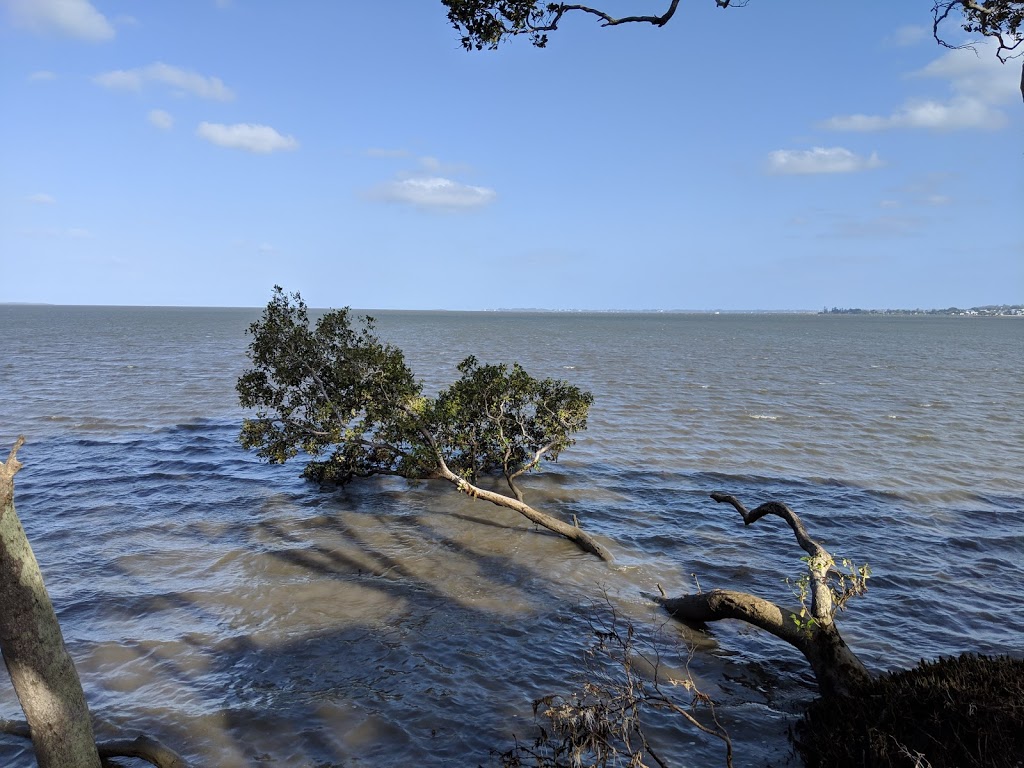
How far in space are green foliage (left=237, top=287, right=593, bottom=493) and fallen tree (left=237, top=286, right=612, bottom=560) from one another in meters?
0.03

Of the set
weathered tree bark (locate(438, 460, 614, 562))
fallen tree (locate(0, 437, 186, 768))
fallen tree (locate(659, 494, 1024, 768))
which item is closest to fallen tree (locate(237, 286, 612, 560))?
weathered tree bark (locate(438, 460, 614, 562))

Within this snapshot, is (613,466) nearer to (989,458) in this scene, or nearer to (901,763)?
(989,458)

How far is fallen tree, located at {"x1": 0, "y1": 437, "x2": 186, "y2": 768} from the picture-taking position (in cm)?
629

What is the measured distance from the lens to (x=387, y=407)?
2114cm

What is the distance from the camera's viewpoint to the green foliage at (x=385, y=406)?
2069 cm

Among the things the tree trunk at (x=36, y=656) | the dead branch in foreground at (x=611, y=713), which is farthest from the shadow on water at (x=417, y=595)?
the tree trunk at (x=36, y=656)

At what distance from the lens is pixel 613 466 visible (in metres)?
27.2

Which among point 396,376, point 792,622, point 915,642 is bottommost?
point 915,642

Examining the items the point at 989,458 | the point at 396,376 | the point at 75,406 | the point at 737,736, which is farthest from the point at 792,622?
the point at 75,406

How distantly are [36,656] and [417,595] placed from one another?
9187 millimetres

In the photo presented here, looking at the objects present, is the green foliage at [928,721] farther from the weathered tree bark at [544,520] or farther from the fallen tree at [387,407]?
the fallen tree at [387,407]

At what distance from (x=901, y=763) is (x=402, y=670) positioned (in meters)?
7.68

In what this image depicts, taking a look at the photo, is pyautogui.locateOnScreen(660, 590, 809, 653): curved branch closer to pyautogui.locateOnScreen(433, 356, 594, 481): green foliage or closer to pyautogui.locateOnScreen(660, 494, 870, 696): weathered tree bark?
pyautogui.locateOnScreen(660, 494, 870, 696): weathered tree bark

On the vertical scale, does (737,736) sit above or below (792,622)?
below
